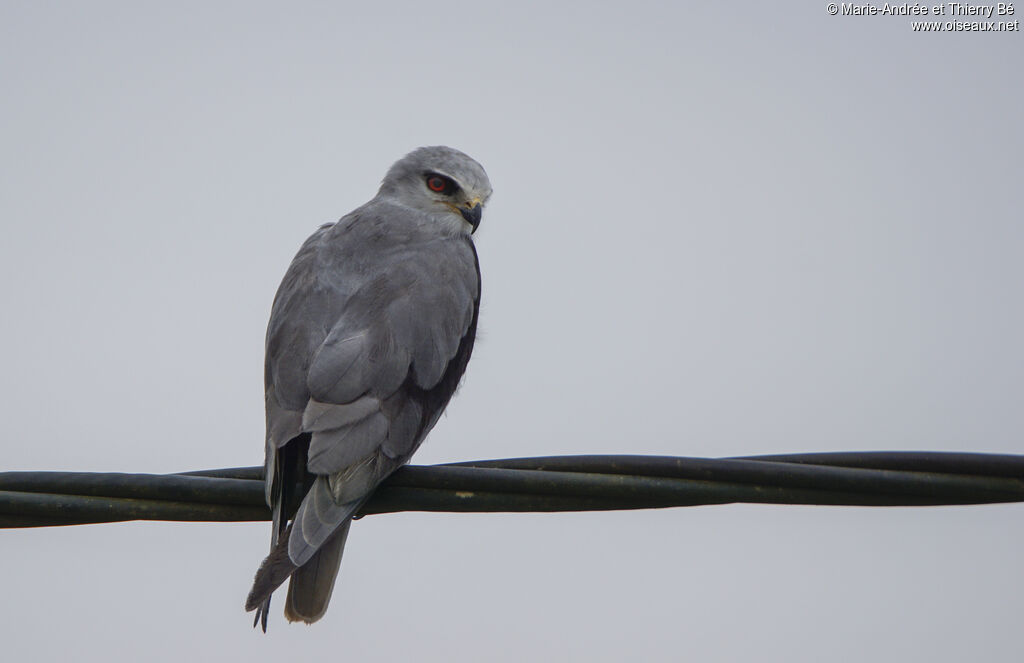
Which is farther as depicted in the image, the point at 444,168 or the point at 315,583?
the point at 444,168

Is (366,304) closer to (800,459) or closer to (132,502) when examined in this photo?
(132,502)

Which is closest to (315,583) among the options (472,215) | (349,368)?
(349,368)

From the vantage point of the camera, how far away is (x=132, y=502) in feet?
10.7

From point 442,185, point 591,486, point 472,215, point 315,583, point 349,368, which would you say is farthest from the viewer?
point 442,185

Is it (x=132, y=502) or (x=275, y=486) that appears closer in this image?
(x=132, y=502)

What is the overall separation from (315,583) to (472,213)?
119 inches

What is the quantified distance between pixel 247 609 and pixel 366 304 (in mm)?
1786

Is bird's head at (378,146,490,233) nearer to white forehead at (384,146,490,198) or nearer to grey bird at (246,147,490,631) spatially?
white forehead at (384,146,490,198)

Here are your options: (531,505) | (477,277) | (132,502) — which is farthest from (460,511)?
(477,277)

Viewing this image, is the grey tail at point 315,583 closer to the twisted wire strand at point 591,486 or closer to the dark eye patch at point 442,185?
the twisted wire strand at point 591,486

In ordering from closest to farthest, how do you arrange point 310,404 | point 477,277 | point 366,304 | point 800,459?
1. point 800,459
2. point 310,404
3. point 366,304
4. point 477,277

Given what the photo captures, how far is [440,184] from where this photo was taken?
6715mm

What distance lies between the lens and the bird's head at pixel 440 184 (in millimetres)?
6574

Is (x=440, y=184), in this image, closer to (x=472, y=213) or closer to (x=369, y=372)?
(x=472, y=213)
